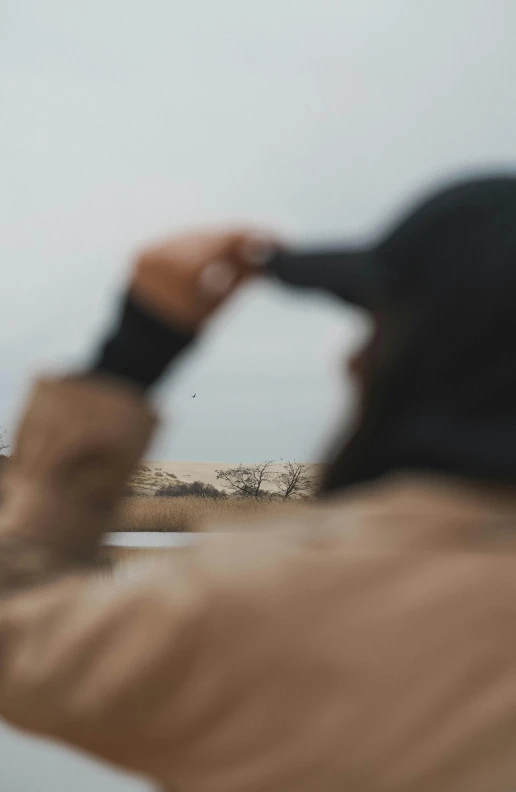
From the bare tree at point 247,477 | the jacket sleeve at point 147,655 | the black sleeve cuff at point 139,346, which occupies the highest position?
the black sleeve cuff at point 139,346

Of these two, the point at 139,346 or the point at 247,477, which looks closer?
the point at 139,346

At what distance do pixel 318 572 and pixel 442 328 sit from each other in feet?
0.28

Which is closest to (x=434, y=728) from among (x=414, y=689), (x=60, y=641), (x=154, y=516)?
(x=414, y=689)

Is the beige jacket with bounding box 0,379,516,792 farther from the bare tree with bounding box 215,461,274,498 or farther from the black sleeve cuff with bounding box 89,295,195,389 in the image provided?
the bare tree with bounding box 215,461,274,498

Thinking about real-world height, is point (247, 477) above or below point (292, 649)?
below

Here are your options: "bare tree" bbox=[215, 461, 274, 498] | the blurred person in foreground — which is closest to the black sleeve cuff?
the blurred person in foreground

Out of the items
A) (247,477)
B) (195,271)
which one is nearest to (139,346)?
(195,271)

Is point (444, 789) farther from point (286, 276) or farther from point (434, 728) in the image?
point (286, 276)

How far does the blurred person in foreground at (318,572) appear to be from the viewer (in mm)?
217

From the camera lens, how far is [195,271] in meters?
0.26

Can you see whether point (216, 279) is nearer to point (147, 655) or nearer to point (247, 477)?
point (147, 655)

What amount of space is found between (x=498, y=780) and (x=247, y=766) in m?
0.10

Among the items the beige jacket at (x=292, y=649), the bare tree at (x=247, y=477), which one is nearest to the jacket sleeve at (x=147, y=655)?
the beige jacket at (x=292, y=649)

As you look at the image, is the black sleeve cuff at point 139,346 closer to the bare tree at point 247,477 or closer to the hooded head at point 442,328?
the hooded head at point 442,328
